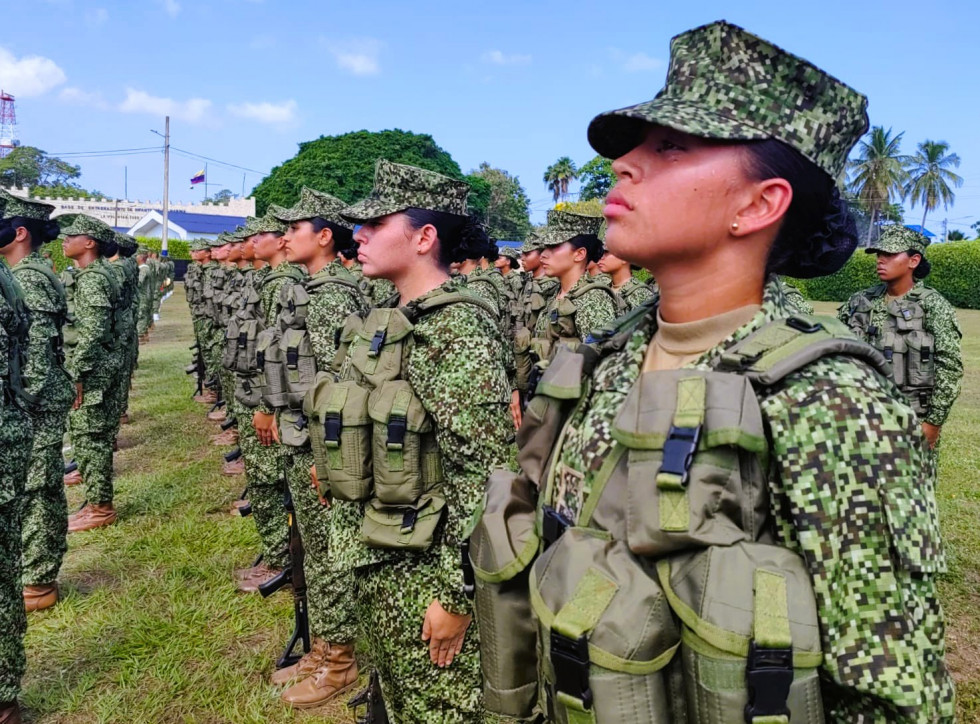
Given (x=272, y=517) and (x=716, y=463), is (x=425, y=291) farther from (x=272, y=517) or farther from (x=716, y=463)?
(x=272, y=517)

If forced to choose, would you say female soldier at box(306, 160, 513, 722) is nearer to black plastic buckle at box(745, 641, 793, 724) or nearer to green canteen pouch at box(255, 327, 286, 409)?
black plastic buckle at box(745, 641, 793, 724)

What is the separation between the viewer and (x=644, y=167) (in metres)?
1.37

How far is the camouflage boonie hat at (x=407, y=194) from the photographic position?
110 inches

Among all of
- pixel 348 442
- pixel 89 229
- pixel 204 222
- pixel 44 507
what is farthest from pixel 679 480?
pixel 204 222

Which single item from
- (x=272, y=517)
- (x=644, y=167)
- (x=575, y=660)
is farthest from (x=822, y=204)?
(x=272, y=517)

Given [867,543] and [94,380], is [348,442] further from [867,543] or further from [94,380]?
[94,380]

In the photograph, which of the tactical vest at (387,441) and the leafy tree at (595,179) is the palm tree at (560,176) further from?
the tactical vest at (387,441)

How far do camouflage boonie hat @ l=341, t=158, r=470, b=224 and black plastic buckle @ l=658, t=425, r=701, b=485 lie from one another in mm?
1917

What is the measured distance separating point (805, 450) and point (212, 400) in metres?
11.6

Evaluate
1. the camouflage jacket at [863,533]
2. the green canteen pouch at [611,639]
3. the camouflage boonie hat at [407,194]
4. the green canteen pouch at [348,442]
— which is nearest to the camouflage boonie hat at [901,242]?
the camouflage boonie hat at [407,194]

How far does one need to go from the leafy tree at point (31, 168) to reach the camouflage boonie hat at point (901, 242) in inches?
3516

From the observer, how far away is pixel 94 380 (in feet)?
21.0

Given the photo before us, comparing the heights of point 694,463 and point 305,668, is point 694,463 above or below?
above

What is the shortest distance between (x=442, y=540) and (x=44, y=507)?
3.47 meters
